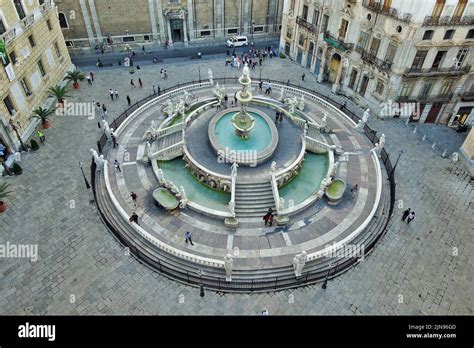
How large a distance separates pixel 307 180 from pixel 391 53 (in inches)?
686

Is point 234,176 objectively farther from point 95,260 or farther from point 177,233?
point 95,260

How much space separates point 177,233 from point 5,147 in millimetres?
18913

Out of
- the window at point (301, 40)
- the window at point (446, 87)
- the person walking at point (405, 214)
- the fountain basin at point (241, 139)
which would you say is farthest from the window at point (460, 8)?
the fountain basin at point (241, 139)

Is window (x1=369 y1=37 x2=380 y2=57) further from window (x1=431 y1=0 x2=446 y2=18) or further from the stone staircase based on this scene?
the stone staircase

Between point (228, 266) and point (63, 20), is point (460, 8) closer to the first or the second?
point (228, 266)

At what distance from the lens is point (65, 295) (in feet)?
72.5

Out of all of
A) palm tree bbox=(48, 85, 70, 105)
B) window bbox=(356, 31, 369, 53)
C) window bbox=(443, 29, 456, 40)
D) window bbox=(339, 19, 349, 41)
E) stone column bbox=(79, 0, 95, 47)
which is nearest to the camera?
window bbox=(443, 29, 456, 40)

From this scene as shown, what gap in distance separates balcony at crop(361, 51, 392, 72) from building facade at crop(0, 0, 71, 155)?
A: 35332 millimetres

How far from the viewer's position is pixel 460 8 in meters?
31.5

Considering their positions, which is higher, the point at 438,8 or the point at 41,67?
the point at 438,8

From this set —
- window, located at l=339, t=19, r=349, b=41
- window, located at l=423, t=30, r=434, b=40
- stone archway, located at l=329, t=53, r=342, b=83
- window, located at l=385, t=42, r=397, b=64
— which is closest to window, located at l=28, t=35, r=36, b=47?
window, located at l=339, t=19, r=349, b=41

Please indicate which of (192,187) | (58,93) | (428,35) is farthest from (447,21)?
(58,93)

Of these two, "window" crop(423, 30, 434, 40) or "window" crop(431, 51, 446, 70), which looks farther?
"window" crop(431, 51, 446, 70)

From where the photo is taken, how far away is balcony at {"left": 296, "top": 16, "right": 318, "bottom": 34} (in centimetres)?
4428
